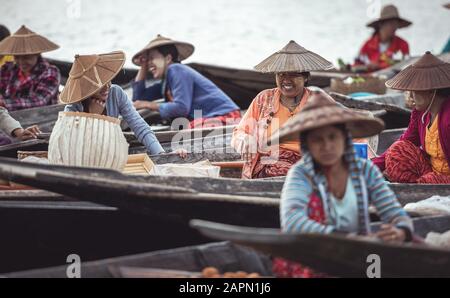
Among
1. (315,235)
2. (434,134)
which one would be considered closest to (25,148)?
(434,134)

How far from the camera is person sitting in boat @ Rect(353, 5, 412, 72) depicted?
10.3m

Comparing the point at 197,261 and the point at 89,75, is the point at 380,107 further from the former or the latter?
Result: the point at 197,261

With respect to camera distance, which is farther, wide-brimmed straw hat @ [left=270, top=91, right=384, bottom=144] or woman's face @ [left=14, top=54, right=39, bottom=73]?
Result: woman's face @ [left=14, top=54, right=39, bottom=73]

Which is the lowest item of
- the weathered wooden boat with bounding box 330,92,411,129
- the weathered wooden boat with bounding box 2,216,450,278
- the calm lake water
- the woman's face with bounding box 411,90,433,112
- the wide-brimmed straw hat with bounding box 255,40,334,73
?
the weathered wooden boat with bounding box 2,216,450,278

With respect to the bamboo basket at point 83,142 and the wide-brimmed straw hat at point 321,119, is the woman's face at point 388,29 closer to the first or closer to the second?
the bamboo basket at point 83,142

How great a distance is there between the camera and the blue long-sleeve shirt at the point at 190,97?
22.8 ft

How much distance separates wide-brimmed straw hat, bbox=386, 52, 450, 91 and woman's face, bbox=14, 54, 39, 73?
3036mm

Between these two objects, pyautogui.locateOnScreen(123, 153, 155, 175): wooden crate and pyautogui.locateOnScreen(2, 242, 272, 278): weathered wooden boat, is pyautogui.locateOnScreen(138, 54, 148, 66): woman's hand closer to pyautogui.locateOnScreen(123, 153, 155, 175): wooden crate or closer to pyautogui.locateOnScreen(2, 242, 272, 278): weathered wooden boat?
pyautogui.locateOnScreen(123, 153, 155, 175): wooden crate

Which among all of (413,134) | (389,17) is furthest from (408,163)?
(389,17)

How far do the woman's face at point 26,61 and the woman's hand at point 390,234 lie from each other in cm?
419

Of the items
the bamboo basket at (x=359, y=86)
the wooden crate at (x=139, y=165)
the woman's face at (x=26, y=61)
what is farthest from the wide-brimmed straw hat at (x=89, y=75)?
the bamboo basket at (x=359, y=86)

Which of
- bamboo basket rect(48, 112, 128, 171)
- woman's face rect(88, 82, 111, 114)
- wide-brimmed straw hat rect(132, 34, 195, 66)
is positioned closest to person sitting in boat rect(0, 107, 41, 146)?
woman's face rect(88, 82, 111, 114)

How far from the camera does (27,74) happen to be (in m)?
7.02

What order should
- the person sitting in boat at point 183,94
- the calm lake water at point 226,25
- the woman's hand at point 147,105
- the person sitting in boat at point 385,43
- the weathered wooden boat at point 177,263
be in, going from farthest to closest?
the calm lake water at point 226,25 < the person sitting in boat at point 385,43 < the woman's hand at point 147,105 < the person sitting in boat at point 183,94 < the weathered wooden boat at point 177,263
